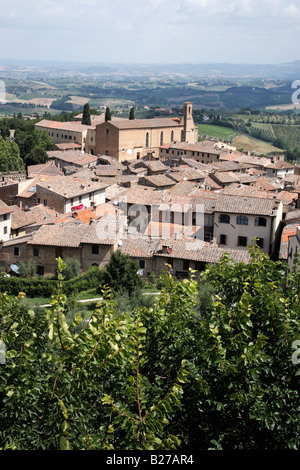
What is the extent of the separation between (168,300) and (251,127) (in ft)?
360

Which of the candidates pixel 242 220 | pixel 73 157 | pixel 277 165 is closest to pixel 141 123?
pixel 73 157

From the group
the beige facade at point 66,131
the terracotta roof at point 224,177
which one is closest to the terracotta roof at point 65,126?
the beige facade at point 66,131

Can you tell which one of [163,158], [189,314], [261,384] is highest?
[189,314]

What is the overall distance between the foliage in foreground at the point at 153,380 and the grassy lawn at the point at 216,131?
9323 centimetres

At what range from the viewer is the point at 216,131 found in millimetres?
105938

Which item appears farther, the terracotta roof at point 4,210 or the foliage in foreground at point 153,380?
the terracotta roof at point 4,210

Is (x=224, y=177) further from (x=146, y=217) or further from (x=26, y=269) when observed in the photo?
(x=26, y=269)

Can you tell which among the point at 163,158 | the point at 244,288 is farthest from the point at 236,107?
the point at 244,288

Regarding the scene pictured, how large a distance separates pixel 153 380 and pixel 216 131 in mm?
101585

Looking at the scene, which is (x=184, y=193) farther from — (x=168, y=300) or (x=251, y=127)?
(x=251, y=127)

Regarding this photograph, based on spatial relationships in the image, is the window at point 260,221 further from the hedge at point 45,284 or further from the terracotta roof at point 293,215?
the hedge at point 45,284

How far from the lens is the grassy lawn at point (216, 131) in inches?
3971

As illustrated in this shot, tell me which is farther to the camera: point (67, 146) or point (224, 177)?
point (67, 146)

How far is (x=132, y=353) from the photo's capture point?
7297 mm
